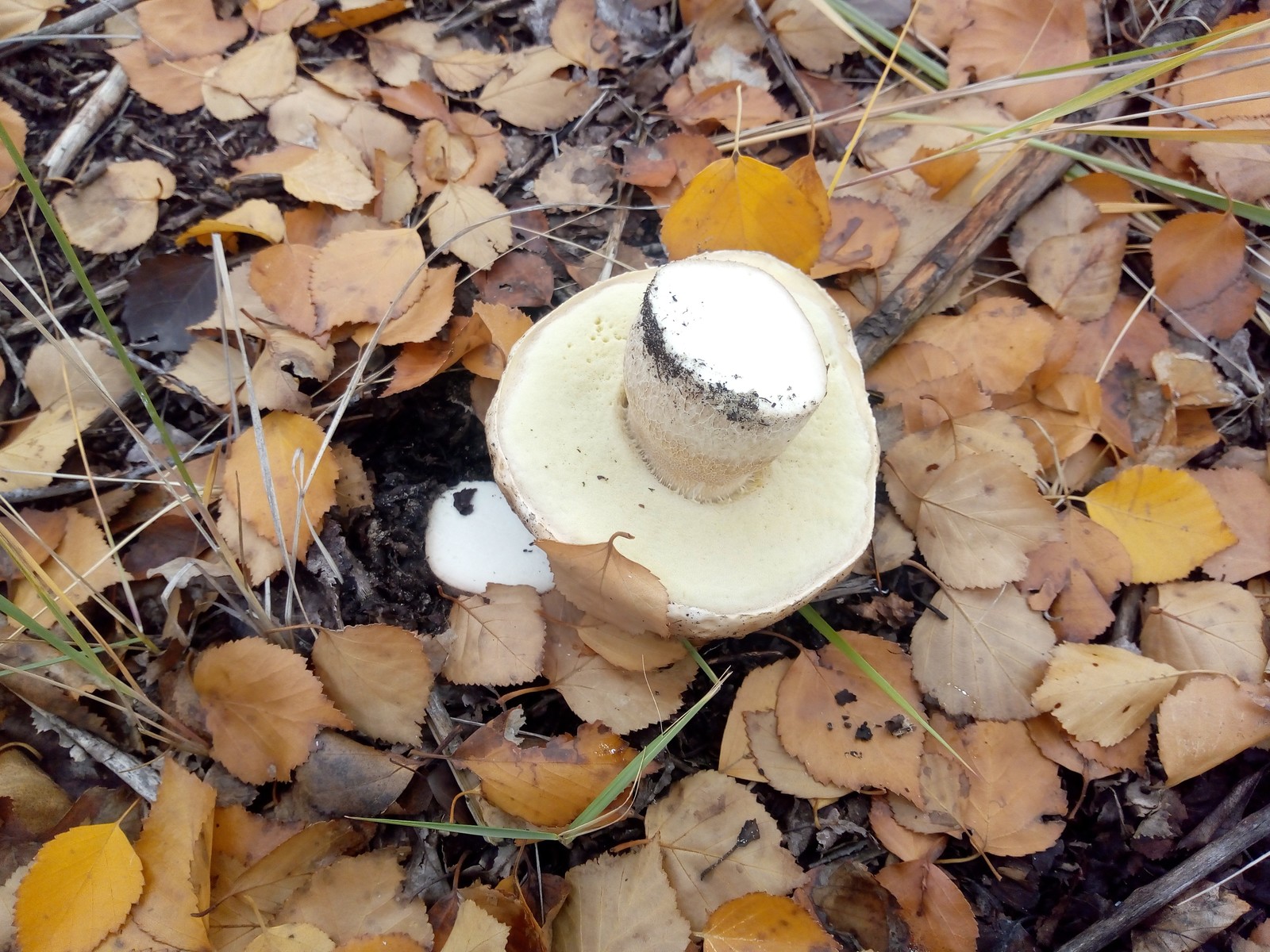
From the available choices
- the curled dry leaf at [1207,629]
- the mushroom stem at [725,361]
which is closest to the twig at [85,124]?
the mushroom stem at [725,361]

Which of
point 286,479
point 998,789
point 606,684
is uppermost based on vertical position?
point 286,479

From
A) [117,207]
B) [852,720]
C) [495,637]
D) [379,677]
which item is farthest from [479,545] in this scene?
[117,207]

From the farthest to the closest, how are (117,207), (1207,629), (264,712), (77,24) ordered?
1. (77,24)
2. (117,207)
3. (1207,629)
4. (264,712)

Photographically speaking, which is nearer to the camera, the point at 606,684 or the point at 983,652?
the point at 606,684

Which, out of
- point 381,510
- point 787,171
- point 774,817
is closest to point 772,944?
point 774,817

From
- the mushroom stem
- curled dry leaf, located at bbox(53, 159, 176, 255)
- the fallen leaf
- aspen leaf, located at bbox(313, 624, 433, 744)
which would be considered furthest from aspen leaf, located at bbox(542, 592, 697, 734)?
the fallen leaf

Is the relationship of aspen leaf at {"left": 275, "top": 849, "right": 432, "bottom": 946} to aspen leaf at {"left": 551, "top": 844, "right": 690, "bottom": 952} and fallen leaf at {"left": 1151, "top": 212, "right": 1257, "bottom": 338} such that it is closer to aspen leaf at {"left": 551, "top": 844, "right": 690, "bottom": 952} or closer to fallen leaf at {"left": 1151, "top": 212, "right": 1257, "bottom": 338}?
aspen leaf at {"left": 551, "top": 844, "right": 690, "bottom": 952}

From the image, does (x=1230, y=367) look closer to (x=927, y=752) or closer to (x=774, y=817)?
(x=927, y=752)

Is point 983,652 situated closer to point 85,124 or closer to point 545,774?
point 545,774
